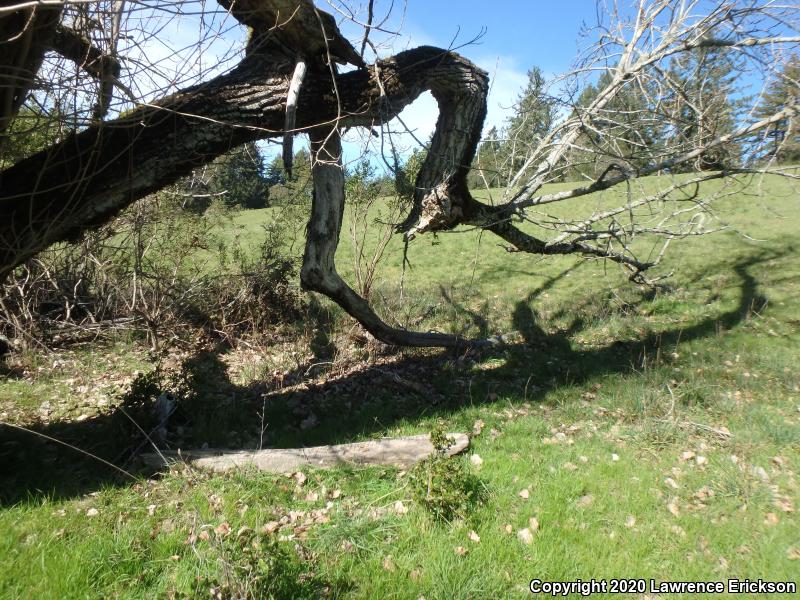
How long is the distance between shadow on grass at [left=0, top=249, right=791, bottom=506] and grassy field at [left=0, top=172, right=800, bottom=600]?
0.03 m

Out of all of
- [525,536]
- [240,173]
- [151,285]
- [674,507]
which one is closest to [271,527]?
[525,536]

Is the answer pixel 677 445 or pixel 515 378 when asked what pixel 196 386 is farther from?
pixel 677 445

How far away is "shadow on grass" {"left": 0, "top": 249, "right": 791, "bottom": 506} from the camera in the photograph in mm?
4203

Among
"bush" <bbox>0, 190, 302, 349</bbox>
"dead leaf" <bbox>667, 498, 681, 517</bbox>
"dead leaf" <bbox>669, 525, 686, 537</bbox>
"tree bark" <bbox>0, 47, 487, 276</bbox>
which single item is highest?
"tree bark" <bbox>0, 47, 487, 276</bbox>

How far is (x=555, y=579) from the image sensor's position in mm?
3182

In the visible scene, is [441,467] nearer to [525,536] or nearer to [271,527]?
[525,536]

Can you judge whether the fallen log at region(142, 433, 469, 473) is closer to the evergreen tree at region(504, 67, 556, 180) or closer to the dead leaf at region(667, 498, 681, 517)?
the dead leaf at region(667, 498, 681, 517)

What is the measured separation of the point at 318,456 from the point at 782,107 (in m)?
7.11

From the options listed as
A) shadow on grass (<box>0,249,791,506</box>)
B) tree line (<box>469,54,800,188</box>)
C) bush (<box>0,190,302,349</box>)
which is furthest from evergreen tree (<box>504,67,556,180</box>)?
bush (<box>0,190,302,349</box>)

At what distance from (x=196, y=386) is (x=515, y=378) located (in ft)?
13.5

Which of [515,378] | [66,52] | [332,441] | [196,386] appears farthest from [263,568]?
[515,378]

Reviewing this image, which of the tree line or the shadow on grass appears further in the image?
the tree line

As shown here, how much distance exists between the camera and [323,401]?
20.1ft

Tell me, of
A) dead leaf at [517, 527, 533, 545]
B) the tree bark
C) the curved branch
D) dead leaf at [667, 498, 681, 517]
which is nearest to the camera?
dead leaf at [517, 527, 533, 545]
